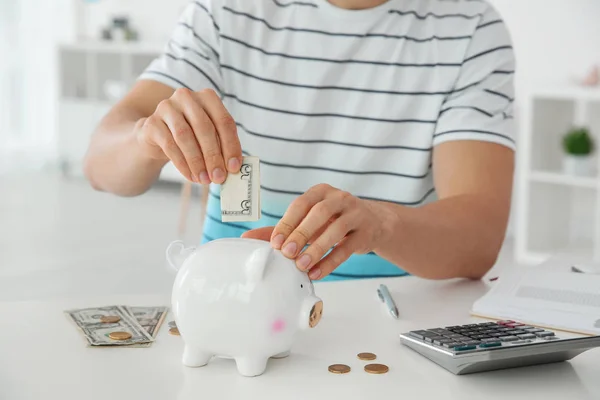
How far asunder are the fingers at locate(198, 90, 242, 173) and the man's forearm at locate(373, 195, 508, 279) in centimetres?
26

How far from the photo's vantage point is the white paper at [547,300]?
107 centimetres

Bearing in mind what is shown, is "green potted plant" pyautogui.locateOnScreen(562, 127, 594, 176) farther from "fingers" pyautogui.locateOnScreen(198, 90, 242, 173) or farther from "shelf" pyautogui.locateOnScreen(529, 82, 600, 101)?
"fingers" pyautogui.locateOnScreen(198, 90, 242, 173)

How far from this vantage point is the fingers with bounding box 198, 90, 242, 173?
3.14ft

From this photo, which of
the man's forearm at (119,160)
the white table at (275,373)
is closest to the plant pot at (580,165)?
the man's forearm at (119,160)

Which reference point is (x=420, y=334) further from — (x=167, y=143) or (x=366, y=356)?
(x=167, y=143)

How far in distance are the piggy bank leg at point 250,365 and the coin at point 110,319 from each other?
Answer: 237 mm

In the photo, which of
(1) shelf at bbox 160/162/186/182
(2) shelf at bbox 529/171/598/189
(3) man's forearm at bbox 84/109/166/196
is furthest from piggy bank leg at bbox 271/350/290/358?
(1) shelf at bbox 160/162/186/182

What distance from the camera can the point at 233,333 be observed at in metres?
0.87

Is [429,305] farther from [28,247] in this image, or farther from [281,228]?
[28,247]

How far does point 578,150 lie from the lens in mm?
3836

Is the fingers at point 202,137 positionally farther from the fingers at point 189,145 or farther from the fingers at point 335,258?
the fingers at point 335,258

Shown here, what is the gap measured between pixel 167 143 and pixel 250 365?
0.96 ft

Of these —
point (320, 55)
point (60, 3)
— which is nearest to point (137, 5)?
point (60, 3)

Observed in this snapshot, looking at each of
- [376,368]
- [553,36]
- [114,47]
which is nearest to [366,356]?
[376,368]
